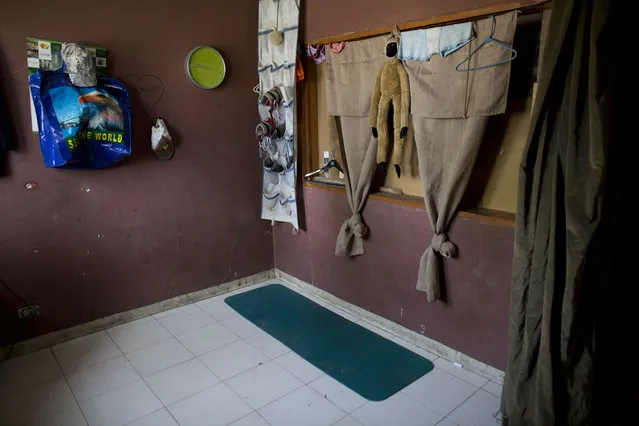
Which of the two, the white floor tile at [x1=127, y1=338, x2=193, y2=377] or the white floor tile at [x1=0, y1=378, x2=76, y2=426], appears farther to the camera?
the white floor tile at [x1=127, y1=338, x2=193, y2=377]

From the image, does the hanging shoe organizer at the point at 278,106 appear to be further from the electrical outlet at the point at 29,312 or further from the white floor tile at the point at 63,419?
the white floor tile at the point at 63,419

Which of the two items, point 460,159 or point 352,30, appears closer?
point 460,159

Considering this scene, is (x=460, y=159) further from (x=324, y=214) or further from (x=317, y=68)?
(x=317, y=68)

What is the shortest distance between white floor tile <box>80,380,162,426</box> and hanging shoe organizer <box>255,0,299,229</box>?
62.3 inches

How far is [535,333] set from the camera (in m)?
1.63

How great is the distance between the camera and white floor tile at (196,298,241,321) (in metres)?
3.10

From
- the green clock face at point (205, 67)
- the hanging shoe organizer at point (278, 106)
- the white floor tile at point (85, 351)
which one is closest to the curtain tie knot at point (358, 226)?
the hanging shoe organizer at point (278, 106)

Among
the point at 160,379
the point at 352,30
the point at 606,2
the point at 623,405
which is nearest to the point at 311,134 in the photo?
the point at 352,30

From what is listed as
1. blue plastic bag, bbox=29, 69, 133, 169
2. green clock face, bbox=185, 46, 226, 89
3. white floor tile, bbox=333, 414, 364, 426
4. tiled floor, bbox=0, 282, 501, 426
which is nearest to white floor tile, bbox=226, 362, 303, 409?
tiled floor, bbox=0, 282, 501, 426

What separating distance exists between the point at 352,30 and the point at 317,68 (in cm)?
51

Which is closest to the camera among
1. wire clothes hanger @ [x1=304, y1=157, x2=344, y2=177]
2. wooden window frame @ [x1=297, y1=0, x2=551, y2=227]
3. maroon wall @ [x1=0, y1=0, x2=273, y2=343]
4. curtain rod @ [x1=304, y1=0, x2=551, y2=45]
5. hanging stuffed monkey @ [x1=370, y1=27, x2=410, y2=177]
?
curtain rod @ [x1=304, y1=0, x2=551, y2=45]

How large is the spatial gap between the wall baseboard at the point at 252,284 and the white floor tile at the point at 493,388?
0.10 ft

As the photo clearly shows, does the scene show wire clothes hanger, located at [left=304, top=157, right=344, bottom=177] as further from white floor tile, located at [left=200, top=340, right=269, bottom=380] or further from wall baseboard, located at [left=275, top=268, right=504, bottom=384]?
white floor tile, located at [left=200, top=340, right=269, bottom=380]

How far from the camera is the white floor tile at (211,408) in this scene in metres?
2.05
